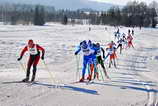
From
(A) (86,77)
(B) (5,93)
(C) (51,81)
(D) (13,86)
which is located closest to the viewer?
(B) (5,93)

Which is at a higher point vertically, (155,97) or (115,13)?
(115,13)

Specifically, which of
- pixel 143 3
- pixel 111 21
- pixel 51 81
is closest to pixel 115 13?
pixel 111 21

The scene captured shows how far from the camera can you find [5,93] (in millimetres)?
9320

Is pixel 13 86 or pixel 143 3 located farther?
pixel 143 3

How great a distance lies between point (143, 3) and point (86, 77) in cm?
13231

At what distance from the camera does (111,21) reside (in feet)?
383

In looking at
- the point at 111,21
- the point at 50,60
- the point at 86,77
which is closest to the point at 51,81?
the point at 86,77

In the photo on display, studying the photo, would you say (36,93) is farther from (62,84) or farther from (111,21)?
(111,21)

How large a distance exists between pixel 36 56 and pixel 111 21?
10688 cm

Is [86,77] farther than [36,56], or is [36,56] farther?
[86,77]

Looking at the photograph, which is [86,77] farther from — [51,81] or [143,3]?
[143,3]

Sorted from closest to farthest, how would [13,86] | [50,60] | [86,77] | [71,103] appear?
[71,103] < [13,86] < [86,77] < [50,60]

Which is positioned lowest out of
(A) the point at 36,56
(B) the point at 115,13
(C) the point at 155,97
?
(C) the point at 155,97

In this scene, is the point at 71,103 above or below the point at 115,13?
below
